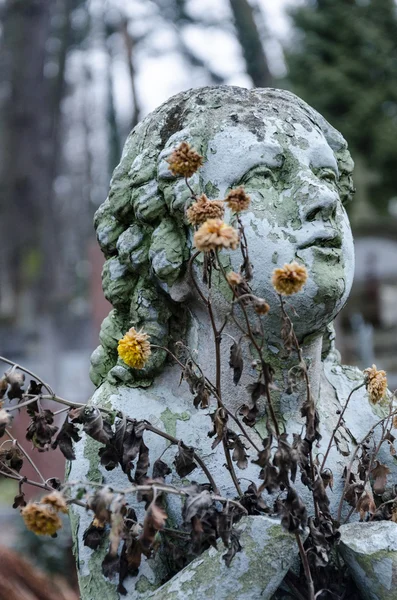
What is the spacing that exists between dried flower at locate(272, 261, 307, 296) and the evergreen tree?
49.0ft

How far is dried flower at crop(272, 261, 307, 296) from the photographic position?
4.44 ft

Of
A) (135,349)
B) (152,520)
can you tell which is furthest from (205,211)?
(152,520)

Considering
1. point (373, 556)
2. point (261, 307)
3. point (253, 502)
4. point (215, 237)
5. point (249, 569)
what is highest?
point (215, 237)

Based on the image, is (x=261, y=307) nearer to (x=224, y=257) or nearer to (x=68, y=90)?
(x=224, y=257)

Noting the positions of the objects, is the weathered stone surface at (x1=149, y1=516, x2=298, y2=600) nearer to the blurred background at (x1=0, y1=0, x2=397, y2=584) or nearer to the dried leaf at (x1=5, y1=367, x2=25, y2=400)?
the dried leaf at (x1=5, y1=367, x2=25, y2=400)

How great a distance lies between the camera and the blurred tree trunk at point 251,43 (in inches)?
404

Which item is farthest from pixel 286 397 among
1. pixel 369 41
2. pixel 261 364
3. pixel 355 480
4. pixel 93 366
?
pixel 369 41

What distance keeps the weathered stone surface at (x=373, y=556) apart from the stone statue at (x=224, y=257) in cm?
19

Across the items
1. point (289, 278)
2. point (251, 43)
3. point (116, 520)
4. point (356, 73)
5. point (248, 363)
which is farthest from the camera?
point (356, 73)

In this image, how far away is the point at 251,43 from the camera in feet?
34.7

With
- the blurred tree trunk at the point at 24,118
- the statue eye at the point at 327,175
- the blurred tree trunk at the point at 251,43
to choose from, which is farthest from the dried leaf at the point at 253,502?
the blurred tree trunk at the point at 24,118

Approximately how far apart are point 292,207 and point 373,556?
0.75m

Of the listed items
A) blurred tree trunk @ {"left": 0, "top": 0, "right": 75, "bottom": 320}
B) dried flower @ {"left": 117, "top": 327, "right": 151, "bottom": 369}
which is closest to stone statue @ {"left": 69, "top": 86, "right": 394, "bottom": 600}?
dried flower @ {"left": 117, "top": 327, "right": 151, "bottom": 369}

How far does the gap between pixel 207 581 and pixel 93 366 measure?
2.34 ft
